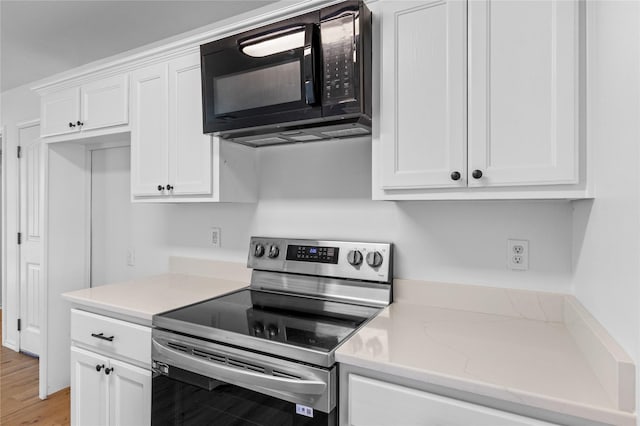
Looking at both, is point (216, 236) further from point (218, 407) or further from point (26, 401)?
point (26, 401)

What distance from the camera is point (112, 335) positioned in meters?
1.68

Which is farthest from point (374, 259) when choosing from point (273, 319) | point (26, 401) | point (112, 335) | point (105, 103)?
point (26, 401)

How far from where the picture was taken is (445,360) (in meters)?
1.05

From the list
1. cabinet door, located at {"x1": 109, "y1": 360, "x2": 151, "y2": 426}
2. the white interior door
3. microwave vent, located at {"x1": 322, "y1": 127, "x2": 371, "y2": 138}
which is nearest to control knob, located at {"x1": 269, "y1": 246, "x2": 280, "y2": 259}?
microwave vent, located at {"x1": 322, "y1": 127, "x2": 371, "y2": 138}

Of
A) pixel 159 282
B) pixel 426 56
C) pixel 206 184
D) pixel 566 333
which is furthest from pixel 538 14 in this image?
pixel 159 282

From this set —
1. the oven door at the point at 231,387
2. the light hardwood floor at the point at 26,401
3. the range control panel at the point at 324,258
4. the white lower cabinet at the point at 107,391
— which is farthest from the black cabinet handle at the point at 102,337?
the light hardwood floor at the point at 26,401

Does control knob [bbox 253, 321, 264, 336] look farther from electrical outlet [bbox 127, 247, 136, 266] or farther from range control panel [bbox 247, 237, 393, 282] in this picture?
electrical outlet [bbox 127, 247, 136, 266]

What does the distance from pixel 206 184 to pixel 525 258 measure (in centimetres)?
144

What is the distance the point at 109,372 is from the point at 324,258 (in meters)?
1.10

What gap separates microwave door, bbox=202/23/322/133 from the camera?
1441 mm

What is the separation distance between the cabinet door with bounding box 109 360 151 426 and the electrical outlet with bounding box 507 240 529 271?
1542mm

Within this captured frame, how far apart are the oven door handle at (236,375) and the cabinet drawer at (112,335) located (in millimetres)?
124

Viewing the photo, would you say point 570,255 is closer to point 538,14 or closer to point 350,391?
point 538,14

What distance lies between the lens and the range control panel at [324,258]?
1.66m
